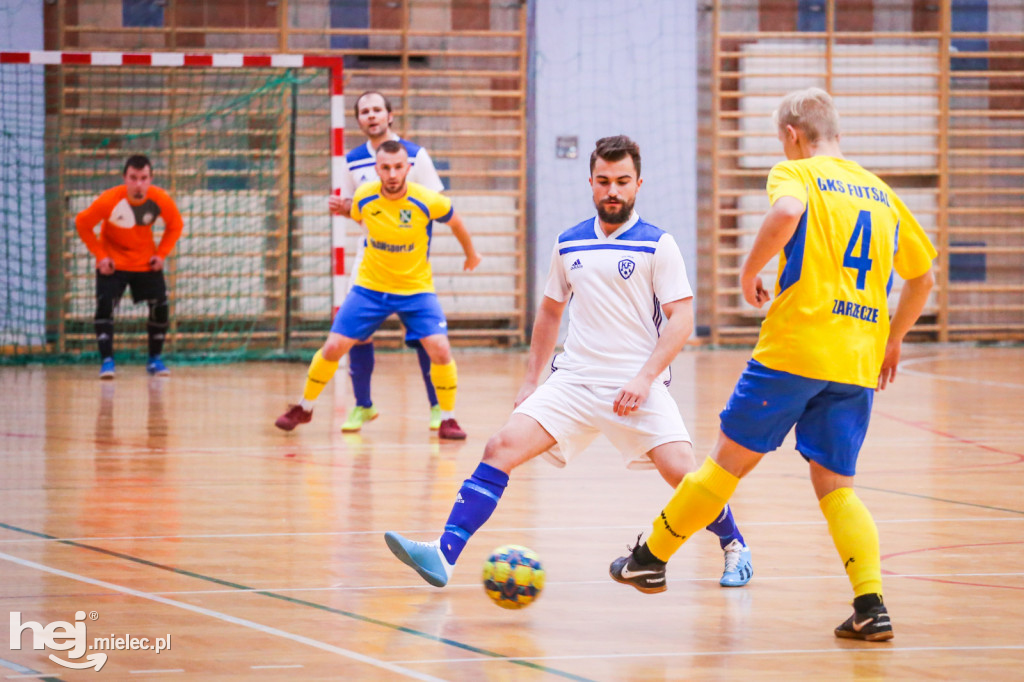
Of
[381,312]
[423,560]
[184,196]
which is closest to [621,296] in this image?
[423,560]

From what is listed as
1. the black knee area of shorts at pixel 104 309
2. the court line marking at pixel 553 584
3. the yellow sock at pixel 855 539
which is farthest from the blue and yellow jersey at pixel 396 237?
the black knee area of shorts at pixel 104 309

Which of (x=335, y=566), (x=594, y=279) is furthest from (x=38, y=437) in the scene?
(x=594, y=279)

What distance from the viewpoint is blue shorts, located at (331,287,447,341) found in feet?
23.4

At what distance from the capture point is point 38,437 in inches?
282

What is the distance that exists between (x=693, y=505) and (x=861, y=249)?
2.68 ft

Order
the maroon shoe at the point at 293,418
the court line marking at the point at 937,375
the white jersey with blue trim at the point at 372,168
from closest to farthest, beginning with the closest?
1. the maroon shoe at the point at 293,418
2. the white jersey with blue trim at the point at 372,168
3. the court line marking at the point at 937,375

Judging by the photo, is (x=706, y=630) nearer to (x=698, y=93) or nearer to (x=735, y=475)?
(x=735, y=475)

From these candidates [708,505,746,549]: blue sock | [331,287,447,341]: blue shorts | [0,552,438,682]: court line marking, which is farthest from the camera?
[331,287,447,341]: blue shorts

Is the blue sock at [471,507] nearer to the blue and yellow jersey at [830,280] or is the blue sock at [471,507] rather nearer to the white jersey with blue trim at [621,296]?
the white jersey with blue trim at [621,296]

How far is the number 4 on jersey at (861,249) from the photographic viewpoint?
10.9 ft

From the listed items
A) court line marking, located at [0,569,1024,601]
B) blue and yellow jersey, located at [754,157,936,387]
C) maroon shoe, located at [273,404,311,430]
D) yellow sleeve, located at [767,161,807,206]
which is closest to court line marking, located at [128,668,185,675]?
court line marking, located at [0,569,1024,601]

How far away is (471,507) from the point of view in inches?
146

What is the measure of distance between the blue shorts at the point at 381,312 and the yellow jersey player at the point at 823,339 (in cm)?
392

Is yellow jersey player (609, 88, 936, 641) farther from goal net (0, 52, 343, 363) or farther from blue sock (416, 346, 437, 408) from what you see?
goal net (0, 52, 343, 363)
